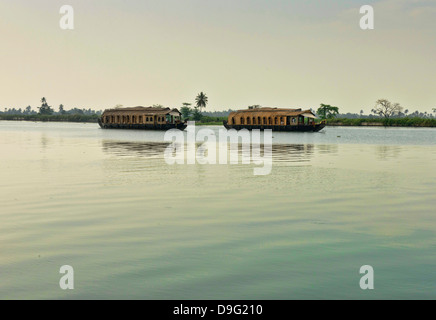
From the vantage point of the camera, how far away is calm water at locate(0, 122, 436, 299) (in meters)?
7.31

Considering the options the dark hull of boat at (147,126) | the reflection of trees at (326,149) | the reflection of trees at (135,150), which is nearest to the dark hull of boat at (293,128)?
the dark hull of boat at (147,126)

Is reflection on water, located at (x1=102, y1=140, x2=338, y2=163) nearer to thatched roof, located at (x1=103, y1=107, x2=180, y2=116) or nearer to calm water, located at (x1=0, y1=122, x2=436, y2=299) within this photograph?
calm water, located at (x1=0, y1=122, x2=436, y2=299)

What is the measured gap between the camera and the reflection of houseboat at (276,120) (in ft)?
308

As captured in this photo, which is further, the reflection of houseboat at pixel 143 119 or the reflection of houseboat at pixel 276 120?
the reflection of houseboat at pixel 143 119

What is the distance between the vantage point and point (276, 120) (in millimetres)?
96750

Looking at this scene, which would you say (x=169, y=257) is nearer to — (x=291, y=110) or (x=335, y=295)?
(x=335, y=295)

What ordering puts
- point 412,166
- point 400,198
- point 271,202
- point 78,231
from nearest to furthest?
1. point 78,231
2. point 271,202
3. point 400,198
4. point 412,166

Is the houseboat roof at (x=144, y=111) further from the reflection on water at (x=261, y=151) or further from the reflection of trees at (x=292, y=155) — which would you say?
the reflection of trees at (x=292, y=155)

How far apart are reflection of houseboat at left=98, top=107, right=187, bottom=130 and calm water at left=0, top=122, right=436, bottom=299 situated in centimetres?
8652

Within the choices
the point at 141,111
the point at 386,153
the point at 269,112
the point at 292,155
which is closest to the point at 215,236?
the point at 292,155

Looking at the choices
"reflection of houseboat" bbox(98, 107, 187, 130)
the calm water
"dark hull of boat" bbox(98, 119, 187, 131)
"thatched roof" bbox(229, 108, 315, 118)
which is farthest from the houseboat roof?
the calm water

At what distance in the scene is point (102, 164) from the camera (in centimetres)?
2542

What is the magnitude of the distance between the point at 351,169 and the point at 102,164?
13.0m
